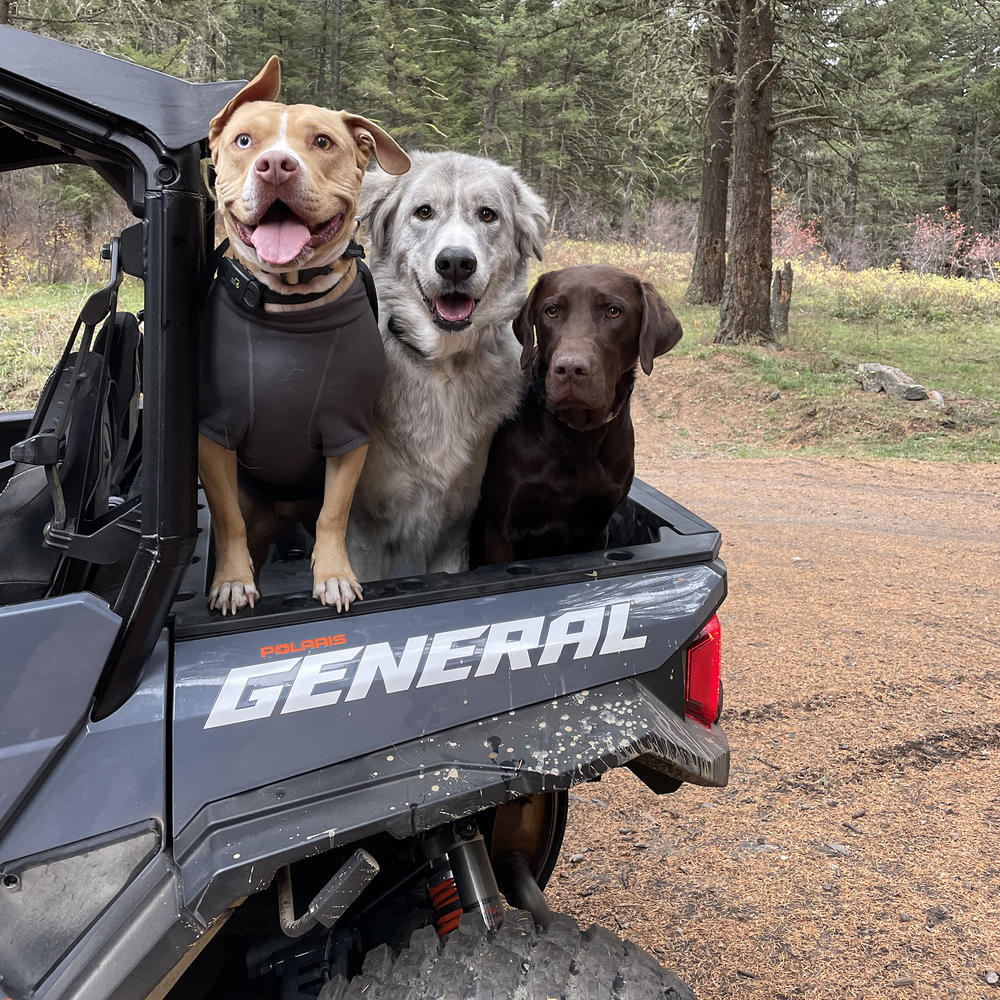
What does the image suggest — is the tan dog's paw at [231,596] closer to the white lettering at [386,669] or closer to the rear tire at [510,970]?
the white lettering at [386,669]

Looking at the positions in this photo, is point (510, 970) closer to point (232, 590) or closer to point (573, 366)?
point (232, 590)

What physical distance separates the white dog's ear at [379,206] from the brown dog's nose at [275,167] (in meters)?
1.02

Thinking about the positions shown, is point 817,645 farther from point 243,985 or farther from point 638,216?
point 638,216

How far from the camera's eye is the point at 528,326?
9.09ft

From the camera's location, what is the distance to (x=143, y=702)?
1.53 metres

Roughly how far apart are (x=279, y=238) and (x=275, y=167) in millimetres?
155

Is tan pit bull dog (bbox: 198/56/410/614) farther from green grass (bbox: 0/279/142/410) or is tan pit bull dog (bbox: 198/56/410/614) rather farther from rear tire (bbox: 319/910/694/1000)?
green grass (bbox: 0/279/142/410)

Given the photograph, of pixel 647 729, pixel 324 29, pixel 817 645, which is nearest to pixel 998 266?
pixel 324 29

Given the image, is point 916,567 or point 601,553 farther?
point 916,567

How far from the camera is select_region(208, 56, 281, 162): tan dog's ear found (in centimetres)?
171

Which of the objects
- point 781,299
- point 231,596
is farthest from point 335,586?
point 781,299

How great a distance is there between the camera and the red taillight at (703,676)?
1.97 m

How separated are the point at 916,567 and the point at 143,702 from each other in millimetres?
6280

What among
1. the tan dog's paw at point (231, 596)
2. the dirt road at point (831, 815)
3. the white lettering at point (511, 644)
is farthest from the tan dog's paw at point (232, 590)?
the dirt road at point (831, 815)
